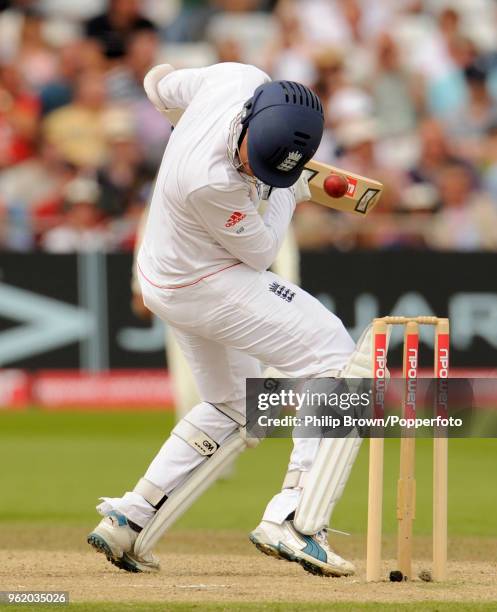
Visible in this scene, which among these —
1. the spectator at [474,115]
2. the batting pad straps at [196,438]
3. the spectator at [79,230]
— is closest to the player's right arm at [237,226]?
the batting pad straps at [196,438]

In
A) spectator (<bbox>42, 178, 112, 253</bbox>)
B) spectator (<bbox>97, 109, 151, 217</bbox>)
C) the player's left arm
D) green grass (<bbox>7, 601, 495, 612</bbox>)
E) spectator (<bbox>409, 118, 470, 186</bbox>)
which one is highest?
spectator (<bbox>409, 118, 470, 186</bbox>)

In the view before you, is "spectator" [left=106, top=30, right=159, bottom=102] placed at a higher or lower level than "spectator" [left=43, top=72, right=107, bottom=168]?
higher

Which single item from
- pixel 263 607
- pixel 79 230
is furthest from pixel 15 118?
pixel 263 607

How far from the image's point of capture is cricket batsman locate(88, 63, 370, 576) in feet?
17.9

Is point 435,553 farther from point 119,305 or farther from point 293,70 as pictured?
point 293,70

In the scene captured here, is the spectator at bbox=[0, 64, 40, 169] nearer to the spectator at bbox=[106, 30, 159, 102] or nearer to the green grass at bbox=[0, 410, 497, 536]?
the spectator at bbox=[106, 30, 159, 102]

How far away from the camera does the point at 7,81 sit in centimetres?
1566

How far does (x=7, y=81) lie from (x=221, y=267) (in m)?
10.5

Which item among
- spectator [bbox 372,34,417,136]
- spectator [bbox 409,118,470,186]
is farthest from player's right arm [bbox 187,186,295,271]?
spectator [bbox 372,34,417,136]

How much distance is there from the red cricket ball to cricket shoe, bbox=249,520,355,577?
1.54 meters

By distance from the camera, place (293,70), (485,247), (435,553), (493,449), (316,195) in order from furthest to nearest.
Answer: (293,70), (485,247), (493,449), (316,195), (435,553)

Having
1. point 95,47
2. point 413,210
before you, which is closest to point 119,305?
point 413,210

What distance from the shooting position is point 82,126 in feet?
50.0

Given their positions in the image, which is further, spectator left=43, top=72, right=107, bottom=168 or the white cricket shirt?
spectator left=43, top=72, right=107, bottom=168
